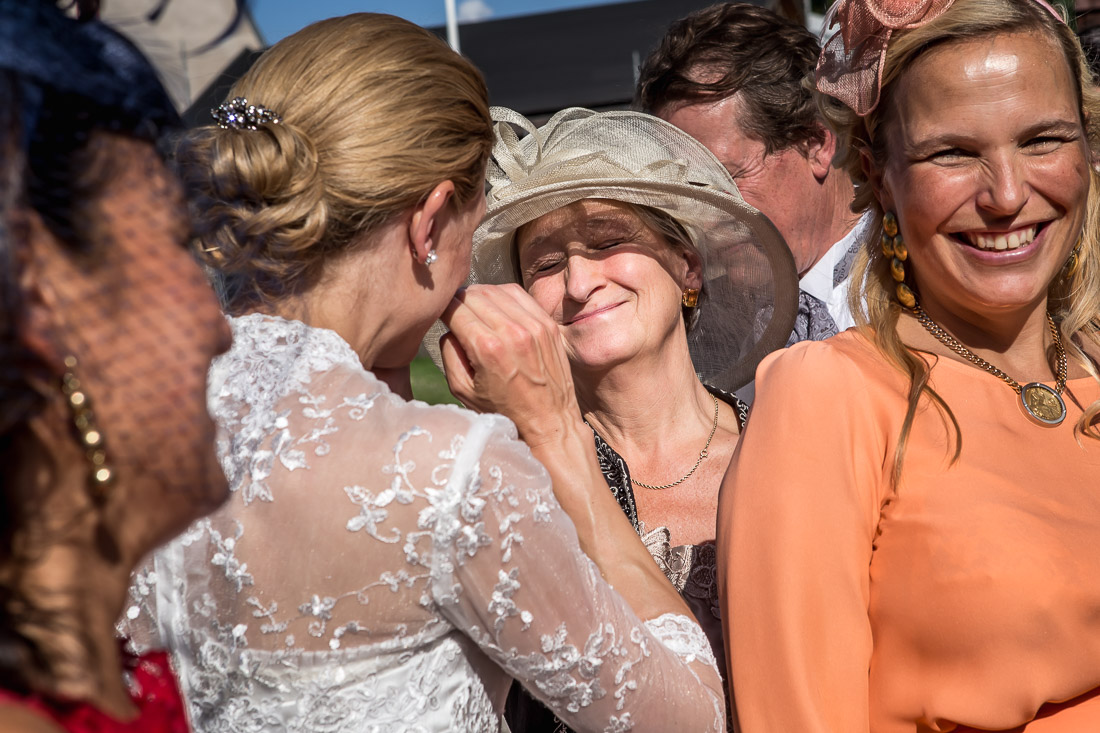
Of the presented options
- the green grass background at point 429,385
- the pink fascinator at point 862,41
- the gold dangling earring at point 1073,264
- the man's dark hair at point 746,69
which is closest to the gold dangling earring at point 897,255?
the pink fascinator at point 862,41

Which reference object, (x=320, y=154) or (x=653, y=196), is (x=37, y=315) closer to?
(x=320, y=154)

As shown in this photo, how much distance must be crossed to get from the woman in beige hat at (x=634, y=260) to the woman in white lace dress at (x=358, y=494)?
0.97 metres

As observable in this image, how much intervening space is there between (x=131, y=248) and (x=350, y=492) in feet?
1.96

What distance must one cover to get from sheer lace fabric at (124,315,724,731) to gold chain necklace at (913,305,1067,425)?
98 centimetres

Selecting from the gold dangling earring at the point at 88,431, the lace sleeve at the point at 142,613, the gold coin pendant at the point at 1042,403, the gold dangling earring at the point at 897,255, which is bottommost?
the gold coin pendant at the point at 1042,403

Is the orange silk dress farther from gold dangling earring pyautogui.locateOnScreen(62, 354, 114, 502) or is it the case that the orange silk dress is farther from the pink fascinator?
gold dangling earring pyautogui.locateOnScreen(62, 354, 114, 502)

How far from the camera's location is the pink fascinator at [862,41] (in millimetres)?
1965

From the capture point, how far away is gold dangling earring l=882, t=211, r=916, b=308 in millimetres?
2088

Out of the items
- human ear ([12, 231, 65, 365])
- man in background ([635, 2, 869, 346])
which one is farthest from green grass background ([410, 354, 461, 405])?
human ear ([12, 231, 65, 365])

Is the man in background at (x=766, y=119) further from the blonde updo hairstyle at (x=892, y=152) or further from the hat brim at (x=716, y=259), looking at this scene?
the blonde updo hairstyle at (x=892, y=152)

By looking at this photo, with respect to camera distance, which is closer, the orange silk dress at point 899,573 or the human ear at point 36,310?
the human ear at point 36,310

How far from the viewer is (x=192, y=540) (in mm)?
1441

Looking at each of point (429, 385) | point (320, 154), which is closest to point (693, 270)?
point (320, 154)

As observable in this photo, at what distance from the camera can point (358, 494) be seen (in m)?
1.38
